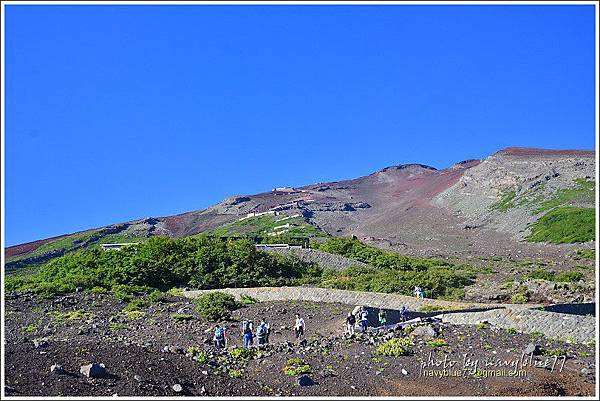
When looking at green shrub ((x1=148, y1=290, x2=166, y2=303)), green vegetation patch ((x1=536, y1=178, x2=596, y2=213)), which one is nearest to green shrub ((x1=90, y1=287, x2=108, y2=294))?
green shrub ((x1=148, y1=290, x2=166, y2=303))

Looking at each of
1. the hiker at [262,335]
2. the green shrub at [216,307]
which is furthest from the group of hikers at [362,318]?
the green shrub at [216,307]

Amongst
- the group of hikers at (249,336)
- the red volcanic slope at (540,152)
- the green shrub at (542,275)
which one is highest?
the red volcanic slope at (540,152)

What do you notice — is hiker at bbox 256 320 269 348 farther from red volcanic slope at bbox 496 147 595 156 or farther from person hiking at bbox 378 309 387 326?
red volcanic slope at bbox 496 147 595 156

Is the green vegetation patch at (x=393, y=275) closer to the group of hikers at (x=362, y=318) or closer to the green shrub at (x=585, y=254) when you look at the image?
the green shrub at (x=585, y=254)

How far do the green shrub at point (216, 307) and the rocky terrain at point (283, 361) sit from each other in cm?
57

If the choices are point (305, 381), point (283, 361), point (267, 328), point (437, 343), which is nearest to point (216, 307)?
point (267, 328)

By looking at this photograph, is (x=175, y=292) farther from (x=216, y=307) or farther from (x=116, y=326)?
(x=116, y=326)

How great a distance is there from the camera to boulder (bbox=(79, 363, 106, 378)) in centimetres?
944

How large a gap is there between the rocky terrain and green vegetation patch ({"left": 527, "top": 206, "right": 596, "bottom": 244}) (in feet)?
101

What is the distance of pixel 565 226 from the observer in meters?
47.4

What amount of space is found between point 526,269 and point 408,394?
2709cm

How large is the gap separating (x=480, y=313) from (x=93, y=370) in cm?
1241

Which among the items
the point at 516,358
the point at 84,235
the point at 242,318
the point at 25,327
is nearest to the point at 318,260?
the point at 242,318

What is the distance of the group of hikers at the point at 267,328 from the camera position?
14102 millimetres
